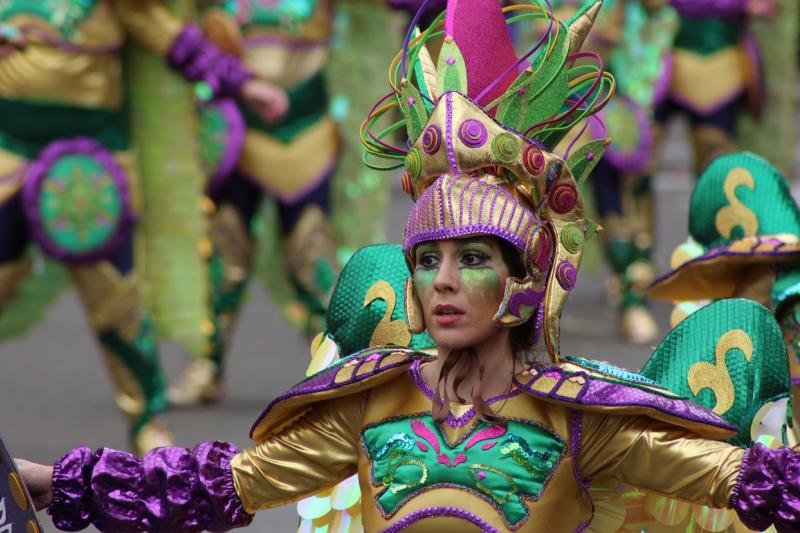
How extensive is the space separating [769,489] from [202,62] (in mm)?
3157

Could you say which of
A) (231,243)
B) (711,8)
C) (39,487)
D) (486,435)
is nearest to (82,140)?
(231,243)

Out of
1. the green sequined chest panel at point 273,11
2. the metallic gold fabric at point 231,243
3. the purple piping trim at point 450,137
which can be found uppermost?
the purple piping trim at point 450,137

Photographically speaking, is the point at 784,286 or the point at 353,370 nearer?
the point at 353,370

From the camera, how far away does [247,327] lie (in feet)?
31.0

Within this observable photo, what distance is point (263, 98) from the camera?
226 inches

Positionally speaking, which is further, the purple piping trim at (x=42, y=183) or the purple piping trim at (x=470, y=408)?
the purple piping trim at (x=42, y=183)

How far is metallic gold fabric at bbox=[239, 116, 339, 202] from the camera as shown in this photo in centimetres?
680

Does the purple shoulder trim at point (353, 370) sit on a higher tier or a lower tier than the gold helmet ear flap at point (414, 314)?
lower

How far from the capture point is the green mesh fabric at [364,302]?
3.42 metres

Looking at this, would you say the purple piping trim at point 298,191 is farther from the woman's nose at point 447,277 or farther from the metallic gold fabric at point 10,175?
the woman's nose at point 447,277

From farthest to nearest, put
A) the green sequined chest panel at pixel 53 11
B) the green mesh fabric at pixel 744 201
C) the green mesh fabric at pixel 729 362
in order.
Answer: the green sequined chest panel at pixel 53 11 < the green mesh fabric at pixel 744 201 < the green mesh fabric at pixel 729 362

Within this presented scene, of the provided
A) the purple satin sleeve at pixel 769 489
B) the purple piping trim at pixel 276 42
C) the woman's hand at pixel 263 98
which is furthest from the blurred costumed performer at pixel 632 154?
the purple satin sleeve at pixel 769 489

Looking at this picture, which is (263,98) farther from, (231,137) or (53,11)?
(231,137)

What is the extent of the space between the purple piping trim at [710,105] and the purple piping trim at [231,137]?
2.56 m
